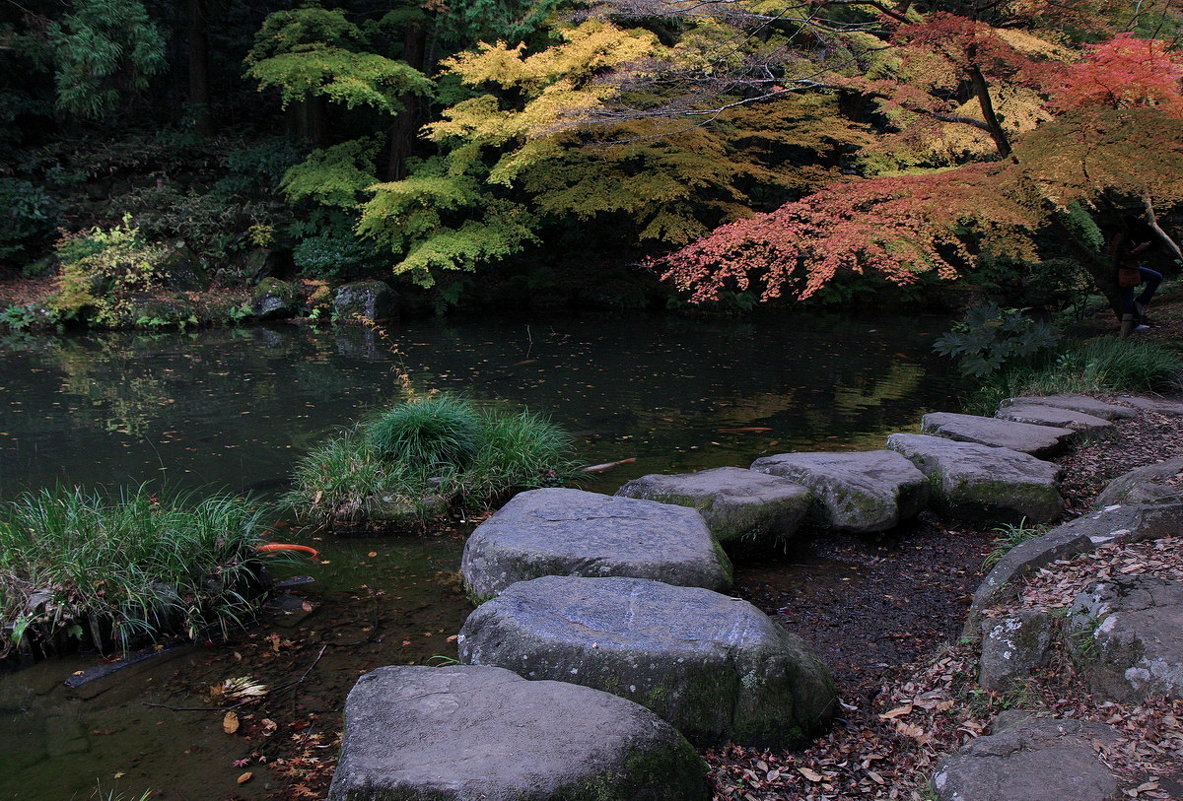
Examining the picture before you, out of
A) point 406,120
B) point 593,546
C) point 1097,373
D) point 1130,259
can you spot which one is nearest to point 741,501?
point 593,546

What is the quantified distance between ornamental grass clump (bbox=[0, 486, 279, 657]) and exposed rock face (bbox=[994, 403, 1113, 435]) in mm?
5797

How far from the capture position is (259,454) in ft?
22.0

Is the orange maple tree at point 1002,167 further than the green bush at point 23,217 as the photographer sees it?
No

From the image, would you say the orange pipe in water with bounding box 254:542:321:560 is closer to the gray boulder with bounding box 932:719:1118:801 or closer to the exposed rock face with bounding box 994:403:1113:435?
the gray boulder with bounding box 932:719:1118:801

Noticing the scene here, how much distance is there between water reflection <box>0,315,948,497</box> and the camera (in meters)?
6.75

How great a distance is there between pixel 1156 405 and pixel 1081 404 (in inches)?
27.4

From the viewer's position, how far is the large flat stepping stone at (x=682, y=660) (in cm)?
270

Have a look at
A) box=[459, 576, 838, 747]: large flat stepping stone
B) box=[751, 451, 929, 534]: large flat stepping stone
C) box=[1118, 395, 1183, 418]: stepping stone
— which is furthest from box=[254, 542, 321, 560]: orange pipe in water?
box=[1118, 395, 1183, 418]: stepping stone

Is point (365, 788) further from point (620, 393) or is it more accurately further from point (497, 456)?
point (620, 393)

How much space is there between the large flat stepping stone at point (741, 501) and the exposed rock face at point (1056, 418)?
2796 mm

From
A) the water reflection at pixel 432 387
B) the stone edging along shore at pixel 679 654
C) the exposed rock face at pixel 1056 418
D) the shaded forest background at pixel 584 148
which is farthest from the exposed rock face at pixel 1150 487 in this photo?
the water reflection at pixel 432 387

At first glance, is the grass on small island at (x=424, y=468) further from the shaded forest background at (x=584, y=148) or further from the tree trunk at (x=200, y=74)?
the tree trunk at (x=200, y=74)

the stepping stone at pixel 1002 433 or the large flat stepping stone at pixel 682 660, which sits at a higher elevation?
the large flat stepping stone at pixel 682 660

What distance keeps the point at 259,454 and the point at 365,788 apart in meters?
5.16
